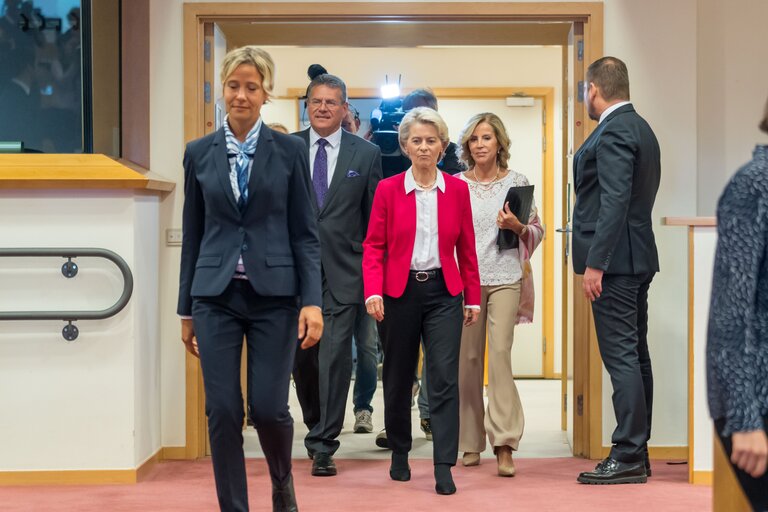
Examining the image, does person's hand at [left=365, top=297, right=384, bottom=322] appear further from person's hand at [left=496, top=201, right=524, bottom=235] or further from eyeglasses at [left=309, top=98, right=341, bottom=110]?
eyeglasses at [left=309, top=98, right=341, bottom=110]

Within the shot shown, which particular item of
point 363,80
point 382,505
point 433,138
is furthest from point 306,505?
point 363,80

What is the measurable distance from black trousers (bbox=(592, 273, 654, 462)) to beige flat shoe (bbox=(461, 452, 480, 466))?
0.69 metres

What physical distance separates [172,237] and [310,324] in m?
1.91

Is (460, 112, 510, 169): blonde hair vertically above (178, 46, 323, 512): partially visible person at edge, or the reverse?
(460, 112, 510, 169): blonde hair

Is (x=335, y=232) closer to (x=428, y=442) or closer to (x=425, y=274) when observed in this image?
(x=425, y=274)

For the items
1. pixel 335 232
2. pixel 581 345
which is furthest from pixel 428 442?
pixel 335 232

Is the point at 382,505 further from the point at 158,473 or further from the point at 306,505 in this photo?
the point at 158,473

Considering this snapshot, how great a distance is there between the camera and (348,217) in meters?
4.54

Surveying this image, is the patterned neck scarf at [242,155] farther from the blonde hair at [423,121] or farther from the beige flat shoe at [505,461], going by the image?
the beige flat shoe at [505,461]

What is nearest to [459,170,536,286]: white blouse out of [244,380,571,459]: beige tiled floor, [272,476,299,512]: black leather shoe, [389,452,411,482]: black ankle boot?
[389,452,411,482]: black ankle boot

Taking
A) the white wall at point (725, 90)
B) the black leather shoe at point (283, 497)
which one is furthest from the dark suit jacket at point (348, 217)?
the white wall at point (725, 90)

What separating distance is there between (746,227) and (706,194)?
3.41 metres

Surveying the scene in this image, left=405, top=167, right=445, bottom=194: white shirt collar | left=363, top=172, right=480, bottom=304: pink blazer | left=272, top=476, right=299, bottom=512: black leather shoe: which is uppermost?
left=405, top=167, right=445, bottom=194: white shirt collar

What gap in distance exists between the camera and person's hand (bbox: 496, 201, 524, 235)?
14.7ft
